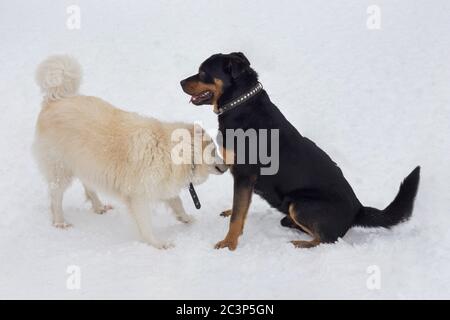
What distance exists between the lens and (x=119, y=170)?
13.6 ft

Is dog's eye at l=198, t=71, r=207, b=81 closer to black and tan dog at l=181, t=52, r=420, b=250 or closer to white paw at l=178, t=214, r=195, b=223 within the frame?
black and tan dog at l=181, t=52, r=420, b=250

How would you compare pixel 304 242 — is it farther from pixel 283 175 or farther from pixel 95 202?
pixel 95 202

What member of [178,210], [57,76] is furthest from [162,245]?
[57,76]

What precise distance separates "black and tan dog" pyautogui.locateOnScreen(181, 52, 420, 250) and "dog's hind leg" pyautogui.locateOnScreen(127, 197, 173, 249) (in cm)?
57

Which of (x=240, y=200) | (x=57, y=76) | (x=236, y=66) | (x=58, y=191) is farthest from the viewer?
(x=58, y=191)

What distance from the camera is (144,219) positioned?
4207mm

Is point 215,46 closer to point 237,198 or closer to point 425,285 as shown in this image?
point 237,198

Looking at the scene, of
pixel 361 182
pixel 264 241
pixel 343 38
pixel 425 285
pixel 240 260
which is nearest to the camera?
pixel 425 285

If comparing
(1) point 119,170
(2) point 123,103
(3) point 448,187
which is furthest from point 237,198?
(2) point 123,103

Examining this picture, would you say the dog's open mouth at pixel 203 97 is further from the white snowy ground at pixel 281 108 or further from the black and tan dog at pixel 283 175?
the white snowy ground at pixel 281 108

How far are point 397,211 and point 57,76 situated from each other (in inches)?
134

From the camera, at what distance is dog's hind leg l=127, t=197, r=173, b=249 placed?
4.19m

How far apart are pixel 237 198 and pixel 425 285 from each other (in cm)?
164

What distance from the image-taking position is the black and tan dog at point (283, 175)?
159 inches
